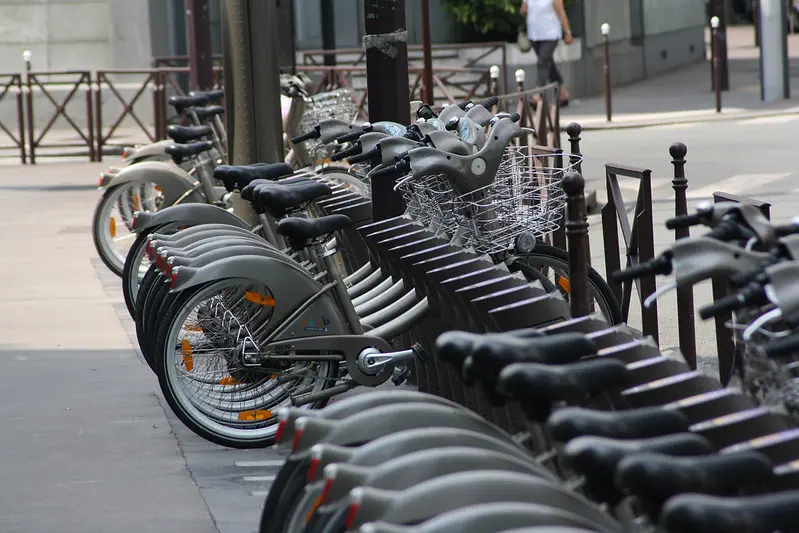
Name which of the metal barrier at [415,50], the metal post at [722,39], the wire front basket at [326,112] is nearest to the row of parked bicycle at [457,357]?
the wire front basket at [326,112]

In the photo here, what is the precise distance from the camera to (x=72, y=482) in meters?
5.06

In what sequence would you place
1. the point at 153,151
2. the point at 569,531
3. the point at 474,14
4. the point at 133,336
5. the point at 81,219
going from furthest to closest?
the point at 474,14, the point at 81,219, the point at 153,151, the point at 133,336, the point at 569,531

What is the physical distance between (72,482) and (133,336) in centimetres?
264

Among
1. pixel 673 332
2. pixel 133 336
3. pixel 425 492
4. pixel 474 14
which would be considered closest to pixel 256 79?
pixel 133 336

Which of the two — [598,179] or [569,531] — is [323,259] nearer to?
[569,531]

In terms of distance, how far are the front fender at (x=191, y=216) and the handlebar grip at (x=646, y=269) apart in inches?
141

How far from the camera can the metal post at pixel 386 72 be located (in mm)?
6477

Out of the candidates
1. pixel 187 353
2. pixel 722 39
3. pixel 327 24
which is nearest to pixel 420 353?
pixel 187 353

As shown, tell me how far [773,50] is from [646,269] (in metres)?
16.1

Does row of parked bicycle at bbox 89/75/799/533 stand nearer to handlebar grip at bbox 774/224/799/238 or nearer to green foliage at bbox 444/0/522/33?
handlebar grip at bbox 774/224/799/238

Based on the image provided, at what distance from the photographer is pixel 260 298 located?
5246 millimetres

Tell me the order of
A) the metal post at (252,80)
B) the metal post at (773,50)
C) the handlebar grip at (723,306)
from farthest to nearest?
the metal post at (773,50)
the metal post at (252,80)
the handlebar grip at (723,306)

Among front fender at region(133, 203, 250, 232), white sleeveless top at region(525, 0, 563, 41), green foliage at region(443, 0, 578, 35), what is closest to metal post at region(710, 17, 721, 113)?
white sleeveless top at region(525, 0, 563, 41)

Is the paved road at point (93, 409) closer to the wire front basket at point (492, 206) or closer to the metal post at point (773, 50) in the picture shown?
the wire front basket at point (492, 206)
